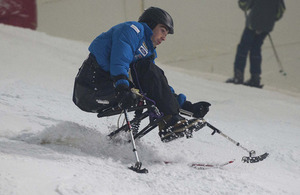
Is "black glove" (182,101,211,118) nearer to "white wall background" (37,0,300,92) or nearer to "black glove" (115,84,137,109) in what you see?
"black glove" (115,84,137,109)

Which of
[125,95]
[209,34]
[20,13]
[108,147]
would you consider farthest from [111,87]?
[20,13]

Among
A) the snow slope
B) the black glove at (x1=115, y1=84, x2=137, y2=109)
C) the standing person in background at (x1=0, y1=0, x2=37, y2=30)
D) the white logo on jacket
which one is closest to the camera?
the snow slope

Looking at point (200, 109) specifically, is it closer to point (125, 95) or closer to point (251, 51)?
point (125, 95)

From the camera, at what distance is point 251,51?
267 inches

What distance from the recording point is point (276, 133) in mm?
4203

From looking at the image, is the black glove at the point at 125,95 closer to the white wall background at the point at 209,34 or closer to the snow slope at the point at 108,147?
the snow slope at the point at 108,147

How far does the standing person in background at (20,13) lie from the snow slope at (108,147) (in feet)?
6.25

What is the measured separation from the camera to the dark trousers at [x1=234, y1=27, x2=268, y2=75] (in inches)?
266

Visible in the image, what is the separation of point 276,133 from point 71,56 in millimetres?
3312

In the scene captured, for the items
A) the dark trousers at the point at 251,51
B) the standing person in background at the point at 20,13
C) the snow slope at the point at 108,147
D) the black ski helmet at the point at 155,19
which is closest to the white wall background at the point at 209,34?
the dark trousers at the point at 251,51

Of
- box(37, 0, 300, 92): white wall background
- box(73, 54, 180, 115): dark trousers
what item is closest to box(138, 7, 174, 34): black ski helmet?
box(73, 54, 180, 115): dark trousers

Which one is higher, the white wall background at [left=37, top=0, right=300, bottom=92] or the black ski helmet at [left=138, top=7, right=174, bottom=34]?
the black ski helmet at [left=138, top=7, right=174, bottom=34]

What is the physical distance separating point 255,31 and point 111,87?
15.3ft

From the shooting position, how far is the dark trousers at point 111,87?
2477 mm
